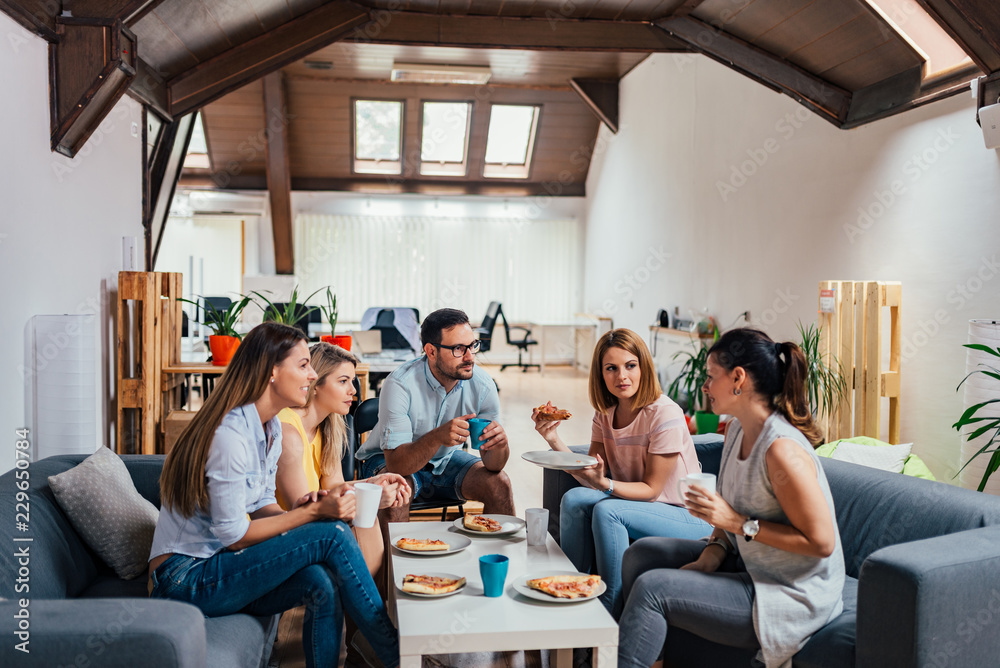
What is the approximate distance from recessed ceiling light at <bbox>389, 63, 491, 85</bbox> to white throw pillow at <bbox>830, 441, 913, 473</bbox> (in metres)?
6.01

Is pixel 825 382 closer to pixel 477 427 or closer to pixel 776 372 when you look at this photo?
pixel 477 427

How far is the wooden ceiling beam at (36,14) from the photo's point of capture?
118 inches

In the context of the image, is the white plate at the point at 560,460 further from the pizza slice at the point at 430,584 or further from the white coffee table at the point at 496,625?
the pizza slice at the point at 430,584

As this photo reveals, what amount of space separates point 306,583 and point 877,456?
2223 millimetres

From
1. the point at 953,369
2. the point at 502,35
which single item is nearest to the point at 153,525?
the point at 953,369

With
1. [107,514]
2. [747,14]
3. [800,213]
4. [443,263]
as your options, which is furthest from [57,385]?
[443,263]

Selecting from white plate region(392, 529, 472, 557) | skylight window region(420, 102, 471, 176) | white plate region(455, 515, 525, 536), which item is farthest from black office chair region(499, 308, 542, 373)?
white plate region(392, 529, 472, 557)

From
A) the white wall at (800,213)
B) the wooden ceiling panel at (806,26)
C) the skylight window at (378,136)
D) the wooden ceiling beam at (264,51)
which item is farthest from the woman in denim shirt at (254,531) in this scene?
the skylight window at (378,136)

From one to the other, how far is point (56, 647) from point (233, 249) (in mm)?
9674

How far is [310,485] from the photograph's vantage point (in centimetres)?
261

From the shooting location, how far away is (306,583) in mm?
2074

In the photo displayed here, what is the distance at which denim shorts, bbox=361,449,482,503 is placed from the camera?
319 cm

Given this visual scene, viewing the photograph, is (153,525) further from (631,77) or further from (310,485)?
(631,77)

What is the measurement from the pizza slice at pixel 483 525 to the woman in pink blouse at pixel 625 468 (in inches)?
13.2
